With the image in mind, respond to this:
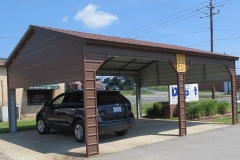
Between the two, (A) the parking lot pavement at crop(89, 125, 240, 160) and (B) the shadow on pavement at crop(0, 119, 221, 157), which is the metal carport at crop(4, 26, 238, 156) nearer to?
(A) the parking lot pavement at crop(89, 125, 240, 160)

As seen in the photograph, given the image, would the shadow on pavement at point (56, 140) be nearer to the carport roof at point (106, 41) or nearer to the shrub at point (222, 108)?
the carport roof at point (106, 41)

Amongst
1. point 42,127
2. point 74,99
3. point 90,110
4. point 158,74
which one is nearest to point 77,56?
point 90,110

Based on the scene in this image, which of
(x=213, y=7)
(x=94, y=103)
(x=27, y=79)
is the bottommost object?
(x=94, y=103)

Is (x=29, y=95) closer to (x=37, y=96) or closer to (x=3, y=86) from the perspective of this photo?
(x=37, y=96)

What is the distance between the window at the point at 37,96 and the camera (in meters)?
20.6

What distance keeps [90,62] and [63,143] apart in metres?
3.38

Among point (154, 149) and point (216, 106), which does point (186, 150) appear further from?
point (216, 106)

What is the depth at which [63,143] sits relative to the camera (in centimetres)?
1027

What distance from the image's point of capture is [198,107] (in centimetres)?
1678

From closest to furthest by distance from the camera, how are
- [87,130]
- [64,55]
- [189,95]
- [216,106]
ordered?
[87,130] → [64,55] → [216,106] → [189,95]

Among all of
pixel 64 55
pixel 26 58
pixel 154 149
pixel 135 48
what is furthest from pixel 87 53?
pixel 26 58

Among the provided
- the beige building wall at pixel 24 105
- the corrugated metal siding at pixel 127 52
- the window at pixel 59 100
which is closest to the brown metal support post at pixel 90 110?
the corrugated metal siding at pixel 127 52

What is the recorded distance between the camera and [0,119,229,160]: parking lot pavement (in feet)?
28.2

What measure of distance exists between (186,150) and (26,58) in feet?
23.6
